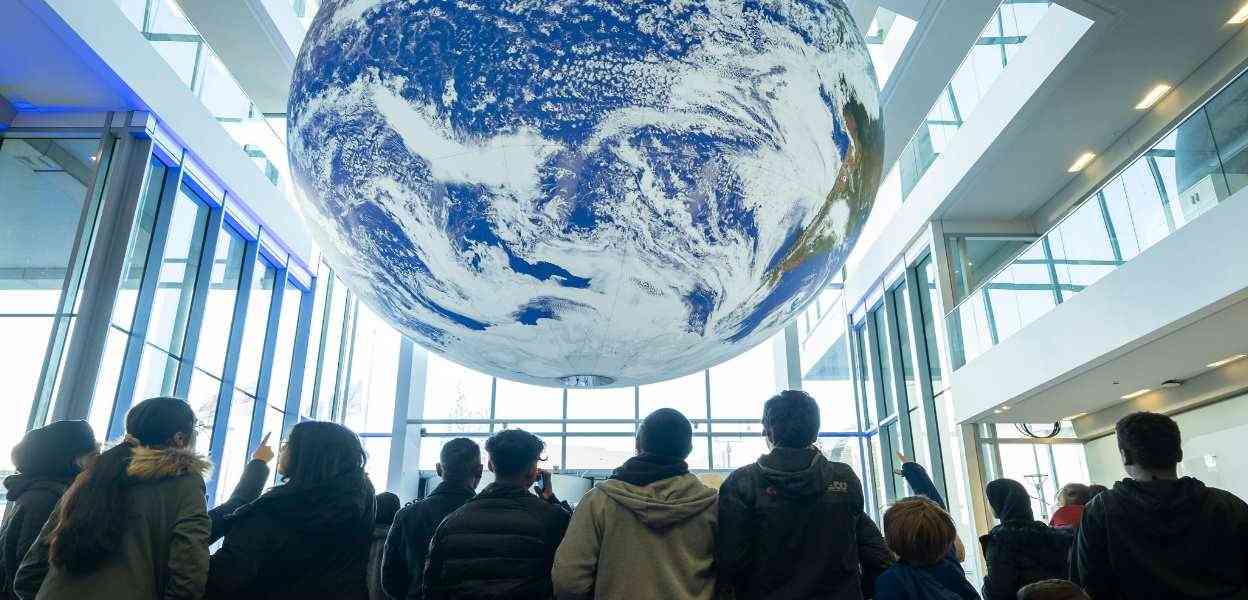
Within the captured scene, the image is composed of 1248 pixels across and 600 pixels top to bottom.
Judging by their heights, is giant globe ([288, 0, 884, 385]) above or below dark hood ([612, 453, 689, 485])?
above

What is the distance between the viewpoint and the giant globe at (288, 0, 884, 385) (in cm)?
232

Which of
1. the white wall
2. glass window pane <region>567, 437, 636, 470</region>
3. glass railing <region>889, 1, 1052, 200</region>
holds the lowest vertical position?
the white wall

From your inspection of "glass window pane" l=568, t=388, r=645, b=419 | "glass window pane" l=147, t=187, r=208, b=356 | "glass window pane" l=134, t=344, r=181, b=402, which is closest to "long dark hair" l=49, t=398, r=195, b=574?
"glass window pane" l=134, t=344, r=181, b=402

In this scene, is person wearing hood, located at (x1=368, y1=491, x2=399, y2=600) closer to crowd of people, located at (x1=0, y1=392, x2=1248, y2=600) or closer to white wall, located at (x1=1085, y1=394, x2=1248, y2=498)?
crowd of people, located at (x1=0, y1=392, x2=1248, y2=600)

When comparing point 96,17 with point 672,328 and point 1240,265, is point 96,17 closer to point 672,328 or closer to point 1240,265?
point 672,328

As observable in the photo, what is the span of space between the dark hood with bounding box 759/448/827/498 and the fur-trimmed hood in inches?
73.8

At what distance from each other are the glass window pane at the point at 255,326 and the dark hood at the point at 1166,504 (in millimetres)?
12863

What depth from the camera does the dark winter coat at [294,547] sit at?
8.59ft

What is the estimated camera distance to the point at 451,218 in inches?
99.3

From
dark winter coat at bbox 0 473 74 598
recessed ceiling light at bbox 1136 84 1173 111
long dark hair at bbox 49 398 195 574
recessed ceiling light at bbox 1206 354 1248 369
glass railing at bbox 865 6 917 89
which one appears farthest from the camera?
recessed ceiling light at bbox 1136 84 1173 111

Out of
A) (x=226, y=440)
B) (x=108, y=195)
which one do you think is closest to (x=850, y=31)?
(x=108, y=195)

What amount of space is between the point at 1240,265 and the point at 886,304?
9.92 metres

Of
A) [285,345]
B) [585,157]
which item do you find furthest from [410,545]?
[285,345]

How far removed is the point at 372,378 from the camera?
19.2 meters
